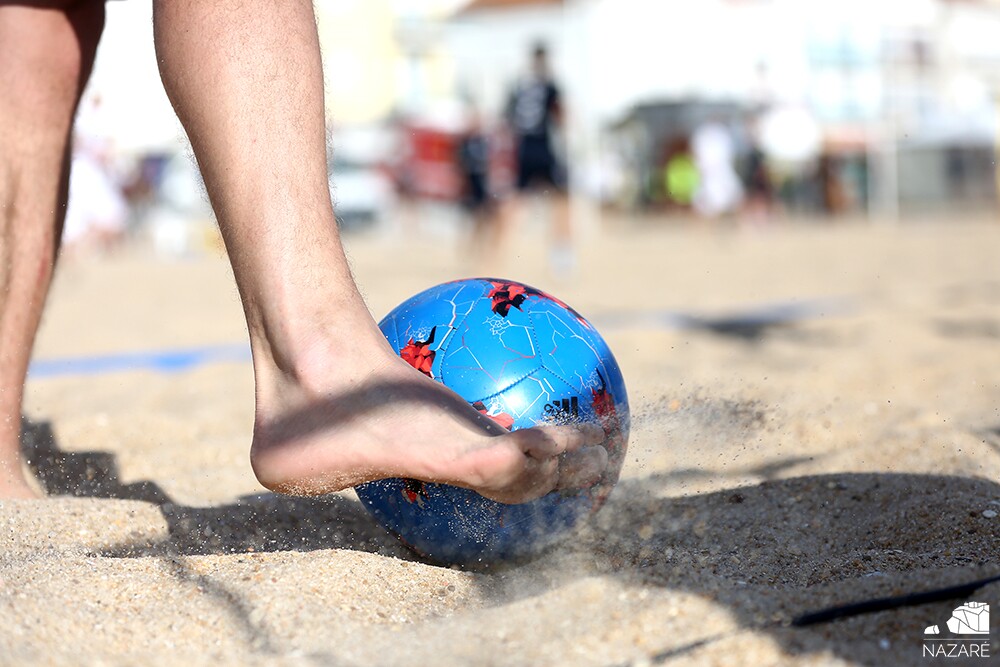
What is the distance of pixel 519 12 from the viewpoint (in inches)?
1395

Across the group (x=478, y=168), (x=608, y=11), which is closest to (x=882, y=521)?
(x=478, y=168)

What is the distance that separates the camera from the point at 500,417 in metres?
1.80

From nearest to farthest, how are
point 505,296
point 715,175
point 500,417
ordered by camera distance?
1. point 500,417
2. point 505,296
3. point 715,175

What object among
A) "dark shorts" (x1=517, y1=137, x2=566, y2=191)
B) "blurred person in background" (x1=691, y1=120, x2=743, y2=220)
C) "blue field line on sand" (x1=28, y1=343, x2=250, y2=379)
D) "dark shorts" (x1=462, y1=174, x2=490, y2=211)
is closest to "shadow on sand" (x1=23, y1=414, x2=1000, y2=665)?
"blue field line on sand" (x1=28, y1=343, x2=250, y2=379)

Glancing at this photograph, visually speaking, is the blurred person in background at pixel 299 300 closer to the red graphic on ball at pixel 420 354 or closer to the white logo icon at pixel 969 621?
the red graphic on ball at pixel 420 354

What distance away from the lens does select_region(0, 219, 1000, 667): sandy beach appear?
1384 millimetres

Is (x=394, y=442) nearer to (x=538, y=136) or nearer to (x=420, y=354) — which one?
(x=420, y=354)

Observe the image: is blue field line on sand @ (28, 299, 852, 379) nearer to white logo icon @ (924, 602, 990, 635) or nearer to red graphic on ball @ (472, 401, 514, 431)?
red graphic on ball @ (472, 401, 514, 431)

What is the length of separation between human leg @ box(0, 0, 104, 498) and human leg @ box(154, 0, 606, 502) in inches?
19.6

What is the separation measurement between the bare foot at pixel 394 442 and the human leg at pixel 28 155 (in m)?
0.66

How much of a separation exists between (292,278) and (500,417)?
392mm

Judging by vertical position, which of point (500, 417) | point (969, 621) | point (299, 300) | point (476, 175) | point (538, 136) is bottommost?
point (476, 175)

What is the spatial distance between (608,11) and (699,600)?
3107 cm

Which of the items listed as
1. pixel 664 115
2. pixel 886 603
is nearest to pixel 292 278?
pixel 886 603
